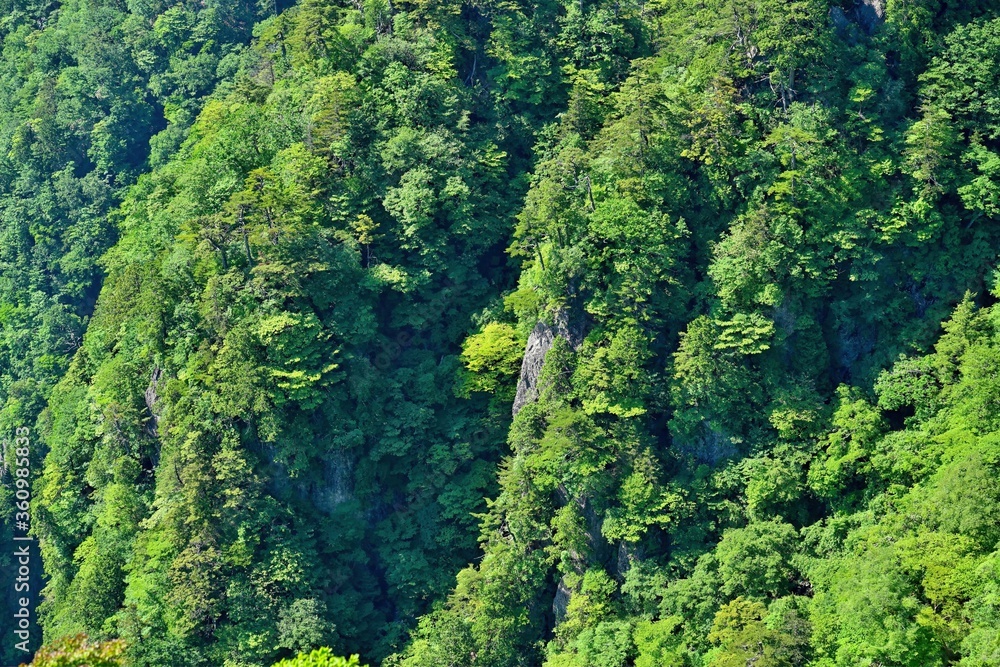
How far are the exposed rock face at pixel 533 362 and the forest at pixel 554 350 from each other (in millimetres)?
158

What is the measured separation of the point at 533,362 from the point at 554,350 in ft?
6.05

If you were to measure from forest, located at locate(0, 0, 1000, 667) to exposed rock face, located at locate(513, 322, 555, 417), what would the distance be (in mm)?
158

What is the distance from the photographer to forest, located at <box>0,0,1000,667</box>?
157 ft

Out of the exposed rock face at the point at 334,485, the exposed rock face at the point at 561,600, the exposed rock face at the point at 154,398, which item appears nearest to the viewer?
the exposed rock face at the point at 561,600

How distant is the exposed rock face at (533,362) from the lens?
5300 centimetres

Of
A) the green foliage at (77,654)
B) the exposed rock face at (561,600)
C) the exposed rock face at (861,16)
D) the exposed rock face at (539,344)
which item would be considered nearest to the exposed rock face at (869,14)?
the exposed rock face at (861,16)

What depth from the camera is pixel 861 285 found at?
167ft

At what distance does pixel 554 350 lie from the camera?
5178cm

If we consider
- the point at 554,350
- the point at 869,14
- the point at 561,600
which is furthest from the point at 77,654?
the point at 869,14

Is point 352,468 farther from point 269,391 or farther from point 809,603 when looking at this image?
point 809,603

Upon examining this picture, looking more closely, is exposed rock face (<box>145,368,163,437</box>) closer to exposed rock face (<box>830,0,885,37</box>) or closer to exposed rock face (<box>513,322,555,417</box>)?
exposed rock face (<box>513,322,555,417</box>)

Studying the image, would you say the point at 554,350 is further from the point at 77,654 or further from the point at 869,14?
the point at 77,654

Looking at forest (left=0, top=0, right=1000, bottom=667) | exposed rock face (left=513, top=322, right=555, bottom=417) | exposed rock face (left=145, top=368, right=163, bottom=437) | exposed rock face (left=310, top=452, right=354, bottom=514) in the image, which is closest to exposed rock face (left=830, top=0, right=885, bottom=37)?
forest (left=0, top=0, right=1000, bottom=667)

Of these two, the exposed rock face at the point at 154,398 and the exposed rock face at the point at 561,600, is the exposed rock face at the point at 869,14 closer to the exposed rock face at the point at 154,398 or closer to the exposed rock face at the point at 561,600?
the exposed rock face at the point at 561,600
